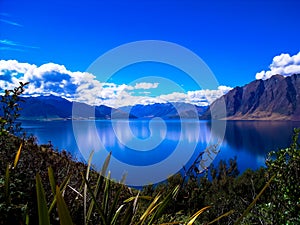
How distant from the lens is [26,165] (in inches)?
133

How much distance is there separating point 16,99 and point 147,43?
217 centimetres

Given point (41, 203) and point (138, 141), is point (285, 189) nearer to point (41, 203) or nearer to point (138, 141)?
point (41, 203)

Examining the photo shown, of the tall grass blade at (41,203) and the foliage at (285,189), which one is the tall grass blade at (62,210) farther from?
the foliage at (285,189)

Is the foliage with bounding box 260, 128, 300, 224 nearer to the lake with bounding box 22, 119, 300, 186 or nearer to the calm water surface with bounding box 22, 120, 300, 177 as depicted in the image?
the calm water surface with bounding box 22, 120, 300, 177

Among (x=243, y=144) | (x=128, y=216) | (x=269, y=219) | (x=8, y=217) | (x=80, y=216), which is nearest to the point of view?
(x=128, y=216)

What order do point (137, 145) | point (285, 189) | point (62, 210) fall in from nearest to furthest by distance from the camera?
1. point (62, 210)
2. point (285, 189)
3. point (137, 145)

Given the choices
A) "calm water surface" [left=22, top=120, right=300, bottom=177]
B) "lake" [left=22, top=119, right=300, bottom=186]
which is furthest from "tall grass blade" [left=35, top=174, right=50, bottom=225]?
"calm water surface" [left=22, top=120, right=300, bottom=177]

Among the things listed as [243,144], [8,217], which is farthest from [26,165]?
[243,144]

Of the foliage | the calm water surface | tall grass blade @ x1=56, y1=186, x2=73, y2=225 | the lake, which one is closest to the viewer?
tall grass blade @ x1=56, y1=186, x2=73, y2=225

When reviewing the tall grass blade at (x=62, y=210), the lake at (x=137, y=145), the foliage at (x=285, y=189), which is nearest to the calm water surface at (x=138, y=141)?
the lake at (x=137, y=145)

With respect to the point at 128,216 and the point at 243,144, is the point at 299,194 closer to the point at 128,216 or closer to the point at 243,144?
the point at 128,216

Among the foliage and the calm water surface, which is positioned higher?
the calm water surface

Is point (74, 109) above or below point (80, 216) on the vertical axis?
above

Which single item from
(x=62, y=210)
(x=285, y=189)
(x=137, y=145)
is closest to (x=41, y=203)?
(x=62, y=210)
